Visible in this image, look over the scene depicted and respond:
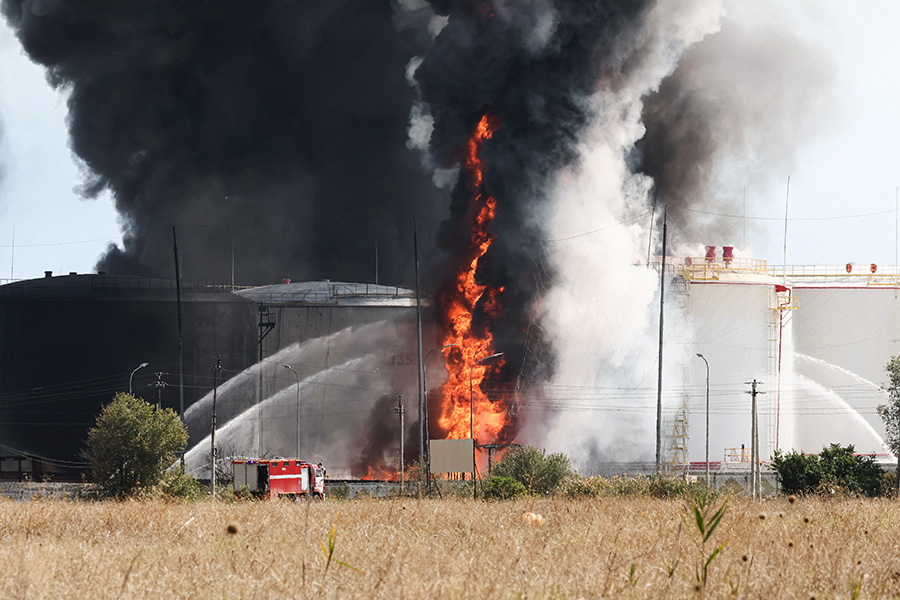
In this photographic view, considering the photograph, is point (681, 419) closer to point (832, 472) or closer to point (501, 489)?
point (832, 472)

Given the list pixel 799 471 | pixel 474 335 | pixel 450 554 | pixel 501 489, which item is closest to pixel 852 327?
pixel 474 335

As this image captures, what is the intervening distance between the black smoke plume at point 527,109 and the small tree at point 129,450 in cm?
2476

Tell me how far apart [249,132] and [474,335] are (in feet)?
130

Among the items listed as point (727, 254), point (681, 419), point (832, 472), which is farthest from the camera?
point (727, 254)

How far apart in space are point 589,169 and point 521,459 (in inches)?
874

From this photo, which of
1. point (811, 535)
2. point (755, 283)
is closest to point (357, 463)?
point (755, 283)

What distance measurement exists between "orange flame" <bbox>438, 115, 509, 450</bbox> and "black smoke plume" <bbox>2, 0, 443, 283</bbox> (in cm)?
2459

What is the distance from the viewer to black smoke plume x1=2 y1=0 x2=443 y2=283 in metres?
85.9

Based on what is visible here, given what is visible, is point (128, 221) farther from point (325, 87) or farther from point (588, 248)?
point (588, 248)

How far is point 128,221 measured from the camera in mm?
87375

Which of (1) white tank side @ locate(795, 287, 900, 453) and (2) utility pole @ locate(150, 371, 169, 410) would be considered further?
(1) white tank side @ locate(795, 287, 900, 453)

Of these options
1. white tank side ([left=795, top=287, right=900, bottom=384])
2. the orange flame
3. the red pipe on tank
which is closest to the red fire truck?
the orange flame

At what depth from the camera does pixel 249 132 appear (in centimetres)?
8962

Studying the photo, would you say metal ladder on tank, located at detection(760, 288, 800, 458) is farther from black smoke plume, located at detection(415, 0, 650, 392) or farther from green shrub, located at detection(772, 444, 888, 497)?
green shrub, located at detection(772, 444, 888, 497)
